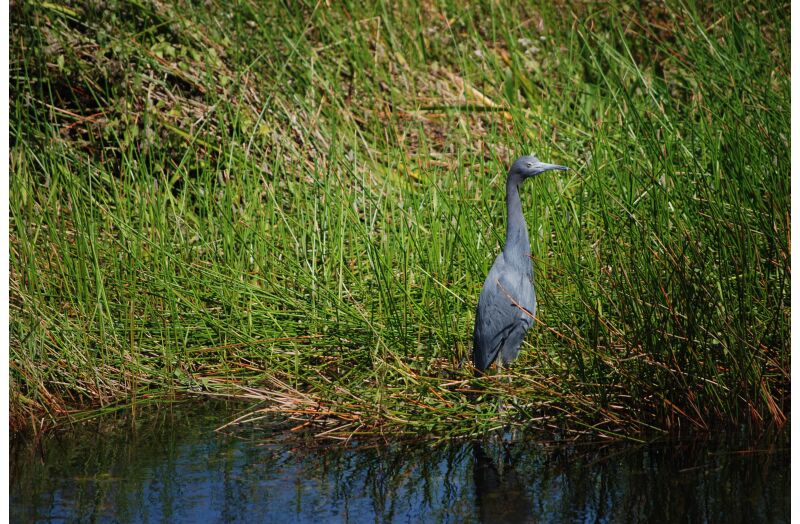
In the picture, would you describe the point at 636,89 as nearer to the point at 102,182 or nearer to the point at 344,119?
the point at 344,119

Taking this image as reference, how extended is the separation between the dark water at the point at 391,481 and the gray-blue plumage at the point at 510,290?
1.49 ft

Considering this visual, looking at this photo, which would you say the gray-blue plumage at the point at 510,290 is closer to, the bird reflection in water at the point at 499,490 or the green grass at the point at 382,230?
the green grass at the point at 382,230

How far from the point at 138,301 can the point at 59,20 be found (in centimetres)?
256

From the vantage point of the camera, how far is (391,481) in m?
3.38

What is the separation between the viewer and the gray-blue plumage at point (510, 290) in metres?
3.96

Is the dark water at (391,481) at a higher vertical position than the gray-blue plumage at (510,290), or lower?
lower

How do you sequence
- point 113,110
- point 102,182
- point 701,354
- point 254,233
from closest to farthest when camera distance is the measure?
point 701,354
point 254,233
point 102,182
point 113,110

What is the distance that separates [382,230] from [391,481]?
6.22ft

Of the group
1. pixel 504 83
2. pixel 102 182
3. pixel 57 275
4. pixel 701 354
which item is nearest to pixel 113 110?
pixel 102 182

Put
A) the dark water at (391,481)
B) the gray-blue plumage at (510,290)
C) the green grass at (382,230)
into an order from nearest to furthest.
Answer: the dark water at (391,481), the green grass at (382,230), the gray-blue plumage at (510,290)

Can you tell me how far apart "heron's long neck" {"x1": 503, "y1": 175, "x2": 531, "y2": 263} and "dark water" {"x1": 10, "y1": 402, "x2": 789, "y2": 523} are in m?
0.77

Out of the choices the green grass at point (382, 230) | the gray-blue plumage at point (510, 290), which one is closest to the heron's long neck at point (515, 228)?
the gray-blue plumage at point (510, 290)

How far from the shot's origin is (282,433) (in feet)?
12.8

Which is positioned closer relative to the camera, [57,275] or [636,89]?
[57,275]
